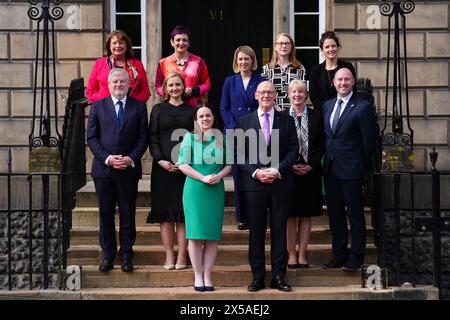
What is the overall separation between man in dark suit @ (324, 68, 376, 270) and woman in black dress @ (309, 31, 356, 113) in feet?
1.79

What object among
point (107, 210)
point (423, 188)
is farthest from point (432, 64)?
point (107, 210)

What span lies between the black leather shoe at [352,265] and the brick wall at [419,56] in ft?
11.8

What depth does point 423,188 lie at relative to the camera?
12.3m

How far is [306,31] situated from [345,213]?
4255mm

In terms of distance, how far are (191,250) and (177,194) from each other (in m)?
0.67

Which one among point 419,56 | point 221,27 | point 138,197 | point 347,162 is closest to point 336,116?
point 347,162

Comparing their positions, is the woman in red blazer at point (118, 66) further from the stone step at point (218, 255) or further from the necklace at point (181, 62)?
the stone step at point (218, 255)

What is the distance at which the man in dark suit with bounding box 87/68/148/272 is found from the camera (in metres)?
10.0
